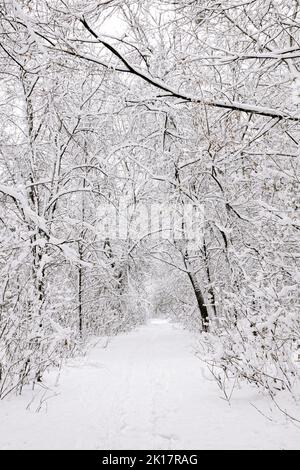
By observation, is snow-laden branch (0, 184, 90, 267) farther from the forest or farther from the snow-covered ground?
the snow-covered ground

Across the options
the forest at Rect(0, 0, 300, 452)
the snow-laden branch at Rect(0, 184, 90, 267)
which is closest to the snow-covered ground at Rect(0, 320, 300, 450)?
the forest at Rect(0, 0, 300, 452)

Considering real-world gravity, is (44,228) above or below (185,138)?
below

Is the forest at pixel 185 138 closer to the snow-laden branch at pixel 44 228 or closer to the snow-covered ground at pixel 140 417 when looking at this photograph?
the snow-laden branch at pixel 44 228

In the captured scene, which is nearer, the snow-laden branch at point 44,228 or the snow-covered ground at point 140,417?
the snow-laden branch at point 44,228

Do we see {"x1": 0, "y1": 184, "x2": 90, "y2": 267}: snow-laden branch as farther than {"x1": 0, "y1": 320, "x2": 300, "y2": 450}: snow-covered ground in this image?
No

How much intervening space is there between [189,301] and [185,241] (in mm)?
6735

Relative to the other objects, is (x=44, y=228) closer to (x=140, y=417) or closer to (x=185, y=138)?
(x=140, y=417)

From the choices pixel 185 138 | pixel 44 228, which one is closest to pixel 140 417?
pixel 44 228

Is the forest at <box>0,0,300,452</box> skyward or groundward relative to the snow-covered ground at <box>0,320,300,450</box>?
skyward

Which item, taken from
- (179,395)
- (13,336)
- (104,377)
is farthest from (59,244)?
(104,377)

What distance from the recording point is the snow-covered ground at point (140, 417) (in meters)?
3.39

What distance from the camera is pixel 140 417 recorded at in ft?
13.9

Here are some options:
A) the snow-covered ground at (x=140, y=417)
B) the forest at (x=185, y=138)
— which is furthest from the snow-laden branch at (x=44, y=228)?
the snow-covered ground at (x=140, y=417)

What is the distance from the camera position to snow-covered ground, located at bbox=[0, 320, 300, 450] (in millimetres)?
3393
